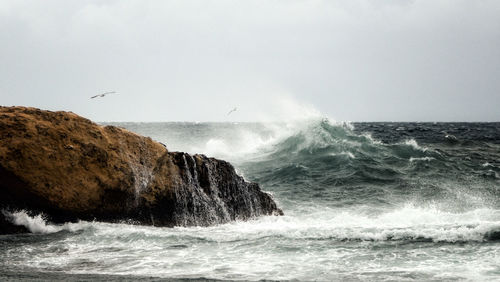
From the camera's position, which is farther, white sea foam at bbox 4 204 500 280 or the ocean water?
white sea foam at bbox 4 204 500 280

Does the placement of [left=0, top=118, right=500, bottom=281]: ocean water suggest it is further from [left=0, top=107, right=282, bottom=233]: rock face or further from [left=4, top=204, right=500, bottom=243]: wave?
[left=0, top=107, right=282, bottom=233]: rock face

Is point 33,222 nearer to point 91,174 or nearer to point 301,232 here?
point 91,174

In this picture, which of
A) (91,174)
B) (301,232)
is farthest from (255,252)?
(91,174)

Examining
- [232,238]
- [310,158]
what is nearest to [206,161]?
[232,238]

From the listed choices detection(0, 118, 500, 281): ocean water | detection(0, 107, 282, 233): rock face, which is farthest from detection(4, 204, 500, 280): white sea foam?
detection(0, 107, 282, 233): rock face

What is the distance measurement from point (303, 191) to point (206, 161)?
6.06 metres

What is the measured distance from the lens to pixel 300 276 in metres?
5.66

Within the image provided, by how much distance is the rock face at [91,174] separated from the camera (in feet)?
25.0

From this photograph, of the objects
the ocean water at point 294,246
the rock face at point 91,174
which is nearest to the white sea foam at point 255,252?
the ocean water at point 294,246

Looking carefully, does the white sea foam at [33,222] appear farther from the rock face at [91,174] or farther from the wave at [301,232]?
the rock face at [91,174]

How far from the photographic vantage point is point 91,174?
319 inches

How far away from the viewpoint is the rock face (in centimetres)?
761

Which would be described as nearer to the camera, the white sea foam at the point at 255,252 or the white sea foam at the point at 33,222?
the white sea foam at the point at 255,252

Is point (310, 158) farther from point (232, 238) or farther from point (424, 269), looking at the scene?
point (424, 269)
